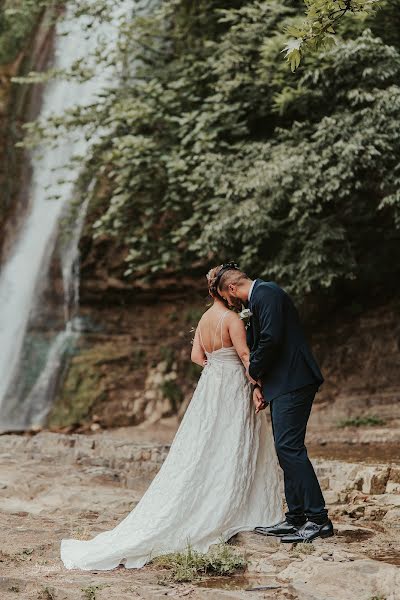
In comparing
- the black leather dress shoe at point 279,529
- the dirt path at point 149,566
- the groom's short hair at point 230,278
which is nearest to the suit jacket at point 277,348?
the groom's short hair at point 230,278

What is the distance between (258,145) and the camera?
1151 centimetres

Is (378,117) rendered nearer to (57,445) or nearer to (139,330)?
(57,445)

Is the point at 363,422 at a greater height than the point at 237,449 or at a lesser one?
lesser

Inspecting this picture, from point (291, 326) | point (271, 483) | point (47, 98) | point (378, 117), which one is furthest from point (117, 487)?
point (47, 98)

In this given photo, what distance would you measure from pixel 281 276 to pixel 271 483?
272 inches

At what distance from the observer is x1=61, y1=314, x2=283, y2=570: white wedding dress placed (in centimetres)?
454

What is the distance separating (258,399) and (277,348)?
403 mm

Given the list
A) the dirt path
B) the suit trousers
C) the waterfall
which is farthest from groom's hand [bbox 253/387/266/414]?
the waterfall

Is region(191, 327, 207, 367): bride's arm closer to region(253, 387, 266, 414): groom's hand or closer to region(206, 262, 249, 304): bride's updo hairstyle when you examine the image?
region(206, 262, 249, 304): bride's updo hairstyle

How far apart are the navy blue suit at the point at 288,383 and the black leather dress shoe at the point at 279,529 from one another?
42mm

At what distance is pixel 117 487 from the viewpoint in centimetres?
810

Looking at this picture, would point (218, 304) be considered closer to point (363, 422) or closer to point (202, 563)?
point (202, 563)

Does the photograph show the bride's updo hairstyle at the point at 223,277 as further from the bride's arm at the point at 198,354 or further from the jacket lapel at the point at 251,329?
the bride's arm at the point at 198,354

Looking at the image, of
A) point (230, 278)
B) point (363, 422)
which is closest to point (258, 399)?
point (230, 278)
